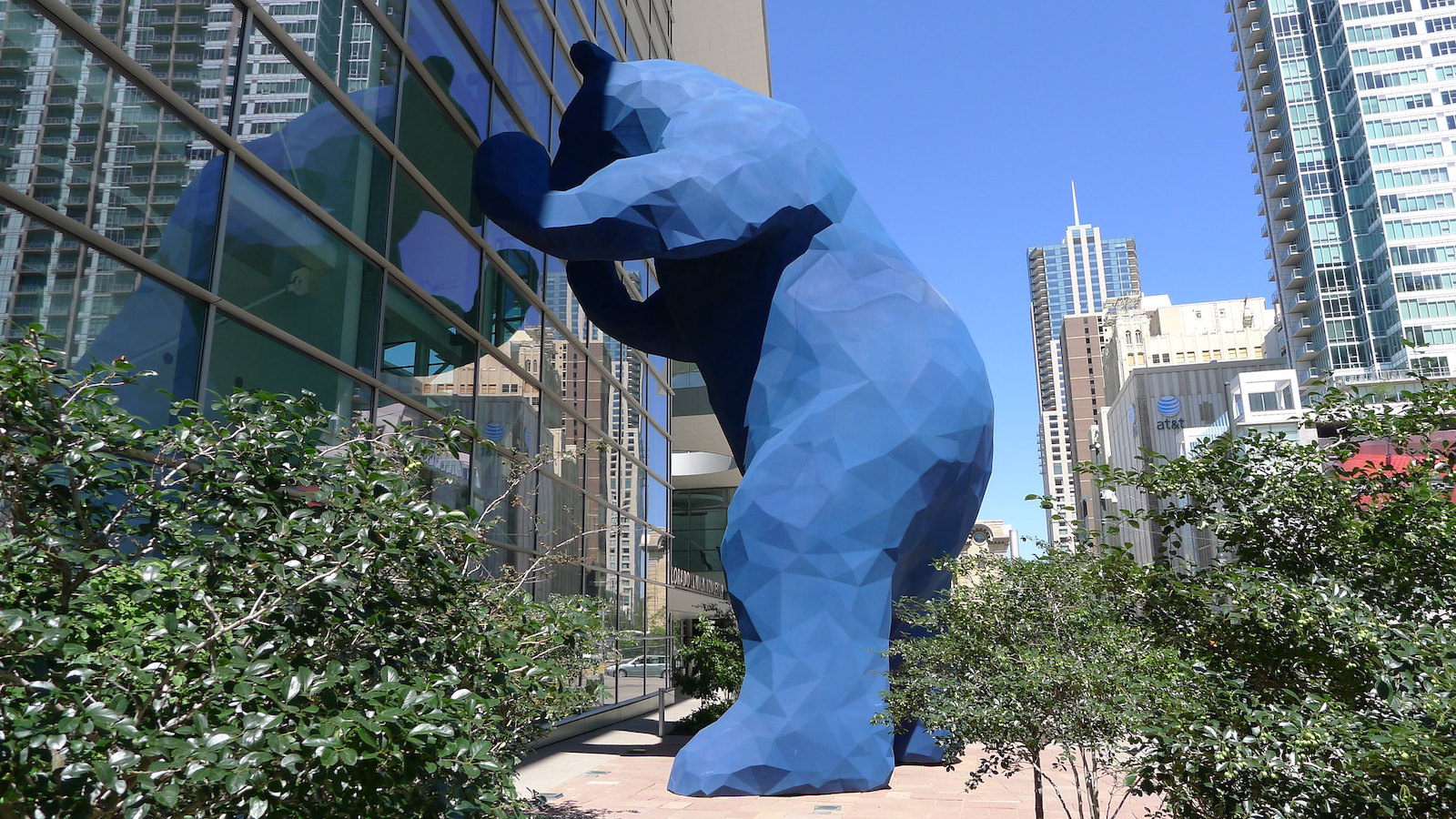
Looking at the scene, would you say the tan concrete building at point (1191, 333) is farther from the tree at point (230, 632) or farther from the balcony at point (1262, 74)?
the tree at point (230, 632)

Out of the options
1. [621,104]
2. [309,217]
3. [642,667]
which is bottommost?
Result: [642,667]

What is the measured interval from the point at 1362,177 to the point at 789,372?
6132 centimetres

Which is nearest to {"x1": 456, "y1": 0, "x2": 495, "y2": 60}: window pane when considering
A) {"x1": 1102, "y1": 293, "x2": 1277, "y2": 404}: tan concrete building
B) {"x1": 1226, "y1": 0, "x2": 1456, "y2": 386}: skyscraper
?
{"x1": 1226, "y1": 0, "x2": 1456, "y2": 386}: skyscraper

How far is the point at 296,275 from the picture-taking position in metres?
8.19

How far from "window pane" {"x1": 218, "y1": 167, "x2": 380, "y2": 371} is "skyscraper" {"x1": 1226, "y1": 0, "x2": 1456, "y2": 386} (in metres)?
57.5

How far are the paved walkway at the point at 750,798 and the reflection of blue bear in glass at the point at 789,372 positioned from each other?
306 millimetres

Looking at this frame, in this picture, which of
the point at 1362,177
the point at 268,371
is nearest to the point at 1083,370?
the point at 1362,177

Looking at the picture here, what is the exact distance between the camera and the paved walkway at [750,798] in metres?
8.76

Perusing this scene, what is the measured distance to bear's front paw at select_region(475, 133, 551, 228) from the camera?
389 inches

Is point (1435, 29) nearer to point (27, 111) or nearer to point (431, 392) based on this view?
point (431, 392)

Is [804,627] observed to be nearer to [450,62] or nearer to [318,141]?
[318,141]

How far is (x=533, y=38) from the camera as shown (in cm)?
1409

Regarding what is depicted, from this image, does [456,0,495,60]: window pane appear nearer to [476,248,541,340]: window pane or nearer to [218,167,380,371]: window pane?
[476,248,541,340]: window pane

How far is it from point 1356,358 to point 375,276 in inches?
2462
